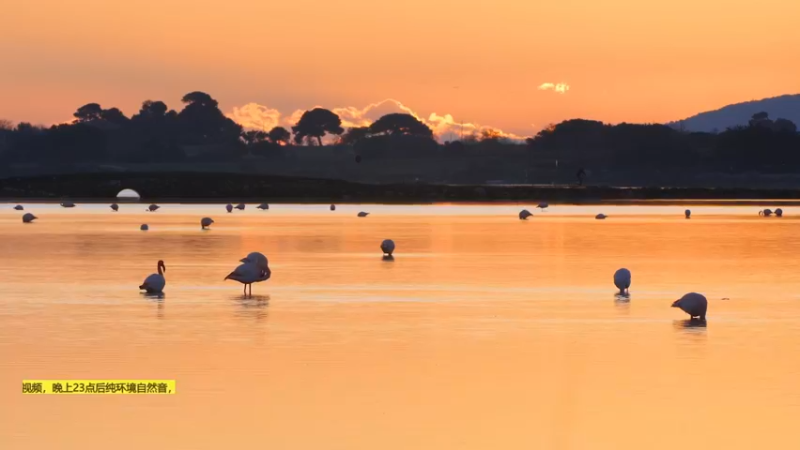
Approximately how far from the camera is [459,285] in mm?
32562

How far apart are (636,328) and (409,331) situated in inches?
157

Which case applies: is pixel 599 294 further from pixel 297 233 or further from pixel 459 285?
pixel 297 233

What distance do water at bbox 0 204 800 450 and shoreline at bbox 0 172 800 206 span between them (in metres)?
115

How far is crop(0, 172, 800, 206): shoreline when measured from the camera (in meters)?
155

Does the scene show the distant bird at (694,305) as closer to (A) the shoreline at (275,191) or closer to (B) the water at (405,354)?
(B) the water at (405,354)

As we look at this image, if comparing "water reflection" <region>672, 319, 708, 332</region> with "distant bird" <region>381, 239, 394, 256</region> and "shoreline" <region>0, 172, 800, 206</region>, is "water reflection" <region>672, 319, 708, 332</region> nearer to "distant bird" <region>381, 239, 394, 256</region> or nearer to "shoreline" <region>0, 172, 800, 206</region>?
"distant bird" <region>381, 239, 394, 256</region>

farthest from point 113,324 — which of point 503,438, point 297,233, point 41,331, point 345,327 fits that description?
point 297,233

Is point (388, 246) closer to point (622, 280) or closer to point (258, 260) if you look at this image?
point (258, 260)

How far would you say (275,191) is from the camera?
16125cm
